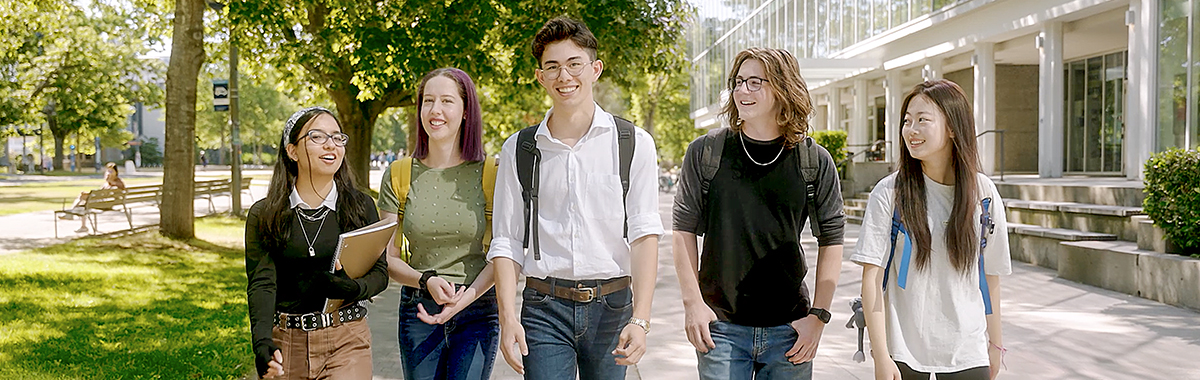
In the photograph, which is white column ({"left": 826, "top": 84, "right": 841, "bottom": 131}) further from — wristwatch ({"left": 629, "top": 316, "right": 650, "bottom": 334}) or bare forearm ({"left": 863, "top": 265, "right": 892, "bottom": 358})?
wristwatch ({"left": 629, "top": 316, "right": 650, "bottom": 334})

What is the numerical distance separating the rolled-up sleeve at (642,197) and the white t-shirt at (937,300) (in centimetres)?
67

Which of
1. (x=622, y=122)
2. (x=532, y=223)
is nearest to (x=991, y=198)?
(x=622, y=122)

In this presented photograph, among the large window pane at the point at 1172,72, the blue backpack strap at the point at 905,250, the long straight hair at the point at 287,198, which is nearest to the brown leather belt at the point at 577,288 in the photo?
the long straight hair at the point at 287,198

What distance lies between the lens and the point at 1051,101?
2027cm

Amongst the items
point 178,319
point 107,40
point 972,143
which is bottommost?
point 178,319

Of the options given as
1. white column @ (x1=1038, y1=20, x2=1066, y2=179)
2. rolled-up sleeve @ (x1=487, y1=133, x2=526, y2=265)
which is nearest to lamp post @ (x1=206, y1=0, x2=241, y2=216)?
white column @ (x1=1038, y1=20, x2=1066, y2=179)

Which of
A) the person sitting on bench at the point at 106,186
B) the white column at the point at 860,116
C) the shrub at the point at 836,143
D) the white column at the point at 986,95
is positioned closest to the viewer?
the person sitting on bench at the point at 106,186

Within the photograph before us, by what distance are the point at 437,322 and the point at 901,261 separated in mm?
1604

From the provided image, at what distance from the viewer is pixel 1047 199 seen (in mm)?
15711

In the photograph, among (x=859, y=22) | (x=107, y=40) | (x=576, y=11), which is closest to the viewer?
(x=576, y=11)

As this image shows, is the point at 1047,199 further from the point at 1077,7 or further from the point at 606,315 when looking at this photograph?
the point at 606,315

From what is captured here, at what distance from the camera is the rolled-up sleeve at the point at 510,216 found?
3.21 m

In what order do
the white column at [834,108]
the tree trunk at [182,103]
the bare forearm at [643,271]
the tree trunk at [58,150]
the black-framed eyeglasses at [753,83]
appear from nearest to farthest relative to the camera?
1. the bare forearm at [643,271]
2. the black-framed eyeglasses at [753,83]
3. the tree trunk at [182,103]
4. the white column at [834,108]
5. the tree trunk at [58,150]

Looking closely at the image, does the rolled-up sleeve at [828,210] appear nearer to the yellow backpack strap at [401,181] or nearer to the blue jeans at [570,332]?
→ the blue jeans at [570,332]
